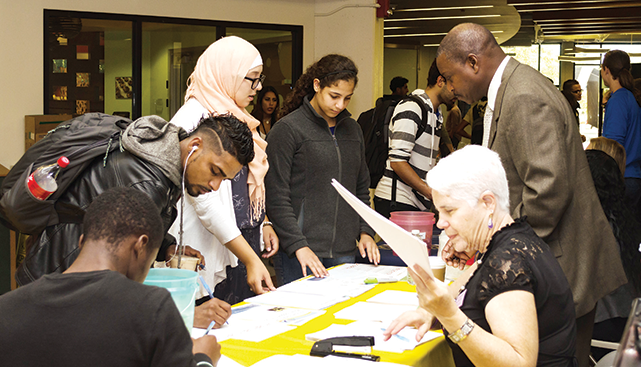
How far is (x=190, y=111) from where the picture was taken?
105 inches

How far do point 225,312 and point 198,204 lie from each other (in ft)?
1.91

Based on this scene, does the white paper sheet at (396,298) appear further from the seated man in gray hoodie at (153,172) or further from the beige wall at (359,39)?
the beige wall at (359,39)

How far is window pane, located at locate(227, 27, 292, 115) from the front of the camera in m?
7.30

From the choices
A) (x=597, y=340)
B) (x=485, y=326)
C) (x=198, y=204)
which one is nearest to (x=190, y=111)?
(x=198, y=204)

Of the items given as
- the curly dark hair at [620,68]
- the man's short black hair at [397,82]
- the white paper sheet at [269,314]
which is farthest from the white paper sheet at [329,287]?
the man's short black hair at [397,82]

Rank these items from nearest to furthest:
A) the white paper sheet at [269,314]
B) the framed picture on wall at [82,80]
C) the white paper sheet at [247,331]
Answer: the white paper sheet at [247,331]
the white paper sheet at [269,314]
the framed picture on wall at [82,80]

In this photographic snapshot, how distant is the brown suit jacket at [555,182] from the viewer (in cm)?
223

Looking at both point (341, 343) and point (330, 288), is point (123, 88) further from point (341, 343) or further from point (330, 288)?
point (341, 343)

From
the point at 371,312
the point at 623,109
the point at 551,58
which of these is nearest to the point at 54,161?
the point at 371,312

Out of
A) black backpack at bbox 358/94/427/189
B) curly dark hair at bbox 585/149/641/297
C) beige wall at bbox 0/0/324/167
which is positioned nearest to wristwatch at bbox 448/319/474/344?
curly dark hair at bbox 585/149/641/297

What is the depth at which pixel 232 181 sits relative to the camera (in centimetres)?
282

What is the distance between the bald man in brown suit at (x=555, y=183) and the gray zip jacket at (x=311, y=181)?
3.25 ft

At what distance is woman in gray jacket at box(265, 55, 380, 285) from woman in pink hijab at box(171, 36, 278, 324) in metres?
0.14

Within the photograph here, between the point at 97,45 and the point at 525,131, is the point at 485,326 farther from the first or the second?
the point at 97,45
